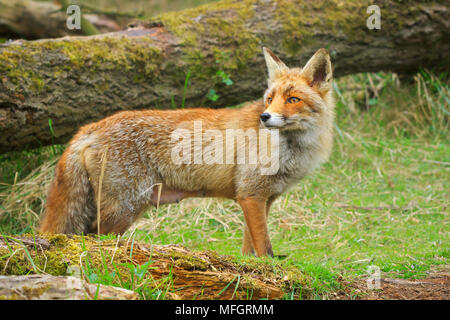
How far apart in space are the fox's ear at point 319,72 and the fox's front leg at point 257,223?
52.1 inches

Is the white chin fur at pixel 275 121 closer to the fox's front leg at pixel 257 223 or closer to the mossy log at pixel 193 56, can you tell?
the fox's front leg at pixel 257 223

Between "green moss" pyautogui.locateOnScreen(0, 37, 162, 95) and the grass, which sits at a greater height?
"green moss" pyautogui.locateOnScreen(0, 37, 162, 95)

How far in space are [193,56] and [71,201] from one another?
283cm

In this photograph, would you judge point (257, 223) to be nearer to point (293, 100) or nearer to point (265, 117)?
point (265, 117)

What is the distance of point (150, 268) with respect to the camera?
9.25 feet

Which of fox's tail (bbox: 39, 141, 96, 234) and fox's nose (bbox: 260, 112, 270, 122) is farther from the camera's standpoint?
fox's tail (bbox: 39, 141, 96, 234)

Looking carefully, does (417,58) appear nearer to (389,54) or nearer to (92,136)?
(389,54)

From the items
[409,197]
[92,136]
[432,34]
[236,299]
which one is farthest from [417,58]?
[236,299]

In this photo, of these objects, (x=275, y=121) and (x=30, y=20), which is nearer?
(x=275, y=121)

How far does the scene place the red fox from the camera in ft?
14.9

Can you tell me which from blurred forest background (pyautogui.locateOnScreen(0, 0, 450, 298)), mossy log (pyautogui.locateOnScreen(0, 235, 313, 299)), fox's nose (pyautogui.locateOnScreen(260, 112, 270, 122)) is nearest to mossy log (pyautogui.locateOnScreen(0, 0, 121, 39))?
blurred forest background (pyautogui.locateOnScreen(0, 0, 450, 298))

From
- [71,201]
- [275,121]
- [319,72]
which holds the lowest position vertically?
[71,201]

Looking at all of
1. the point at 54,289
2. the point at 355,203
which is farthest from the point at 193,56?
the point at 54,289

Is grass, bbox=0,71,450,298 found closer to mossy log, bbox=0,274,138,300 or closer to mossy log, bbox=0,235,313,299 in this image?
mossy log, bbox=0,235,313,299
